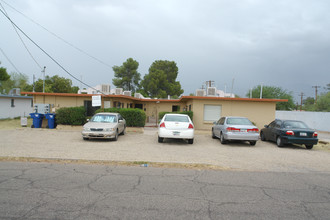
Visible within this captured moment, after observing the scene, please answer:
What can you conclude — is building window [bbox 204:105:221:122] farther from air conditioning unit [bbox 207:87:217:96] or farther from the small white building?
the small white building

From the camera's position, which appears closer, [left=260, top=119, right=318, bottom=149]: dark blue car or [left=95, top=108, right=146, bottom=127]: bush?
[left=260, top=119, right=318, bottom=149]: dark blue car

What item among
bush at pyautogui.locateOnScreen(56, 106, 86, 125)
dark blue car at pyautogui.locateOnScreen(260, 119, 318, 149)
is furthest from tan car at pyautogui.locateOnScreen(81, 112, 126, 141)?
dark blue car at pyautogui.locateOnScreen(260, 119, 318, 149)

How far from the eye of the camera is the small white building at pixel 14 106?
2666 cm

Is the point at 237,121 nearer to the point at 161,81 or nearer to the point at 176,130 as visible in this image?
the point at 176,130

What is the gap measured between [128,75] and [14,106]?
24025 millimetres

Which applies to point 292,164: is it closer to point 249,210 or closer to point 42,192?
point 249,210

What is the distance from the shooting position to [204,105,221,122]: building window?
18812 mm

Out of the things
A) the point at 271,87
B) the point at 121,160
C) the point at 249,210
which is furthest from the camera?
the point at 271,87

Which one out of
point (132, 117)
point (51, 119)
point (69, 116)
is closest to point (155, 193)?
point (132, 117)

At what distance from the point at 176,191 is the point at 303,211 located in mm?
2311

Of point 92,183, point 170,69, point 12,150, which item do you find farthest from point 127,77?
point 92,183

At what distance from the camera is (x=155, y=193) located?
4.73 metres

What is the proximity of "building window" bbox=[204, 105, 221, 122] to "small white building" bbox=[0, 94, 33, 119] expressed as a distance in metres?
22.6

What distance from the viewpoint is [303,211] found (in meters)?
4.05
